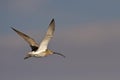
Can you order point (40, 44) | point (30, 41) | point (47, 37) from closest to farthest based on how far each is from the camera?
point (47, 37)
point (40, 44)
point (30, 41)

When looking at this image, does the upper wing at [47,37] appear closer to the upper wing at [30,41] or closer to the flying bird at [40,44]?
the flying bird at [40,44]

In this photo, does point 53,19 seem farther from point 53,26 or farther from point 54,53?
point 54,53

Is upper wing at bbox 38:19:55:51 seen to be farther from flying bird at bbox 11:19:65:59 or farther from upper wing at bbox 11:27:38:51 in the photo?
upper wing at bbox 11:27:38:51

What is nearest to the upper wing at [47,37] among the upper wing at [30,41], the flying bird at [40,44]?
the flying bird at [40,44]

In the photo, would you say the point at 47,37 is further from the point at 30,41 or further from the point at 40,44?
the point at 30,41

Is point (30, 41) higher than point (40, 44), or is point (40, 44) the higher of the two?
point (30, 41)

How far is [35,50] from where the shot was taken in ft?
205

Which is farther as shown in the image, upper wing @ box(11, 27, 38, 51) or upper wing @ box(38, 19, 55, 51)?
upper wing @ box(11, 27, 38, 51)

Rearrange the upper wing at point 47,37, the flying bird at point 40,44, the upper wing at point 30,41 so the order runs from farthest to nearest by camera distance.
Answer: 1. the upper wing at point 30,41
2. the flying bird at point 40,44
3. the upper wing at point 47,37

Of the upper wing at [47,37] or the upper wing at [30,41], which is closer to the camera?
the upper wing at [47,37]

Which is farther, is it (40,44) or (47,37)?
(40,44)

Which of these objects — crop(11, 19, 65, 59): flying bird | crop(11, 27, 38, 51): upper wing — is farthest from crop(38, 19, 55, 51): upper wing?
crop(11, 27, 38, 51): upper wing

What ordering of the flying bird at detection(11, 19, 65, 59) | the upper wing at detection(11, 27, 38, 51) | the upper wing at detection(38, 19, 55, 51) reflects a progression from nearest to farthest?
the upper wing at detection(38, 19, 55, 51) → the flying bird at detection(11, 19, 65, 59) → the upper wing at detection(11, 27, 38, 51)

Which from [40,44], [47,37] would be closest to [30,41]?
[40,44]
